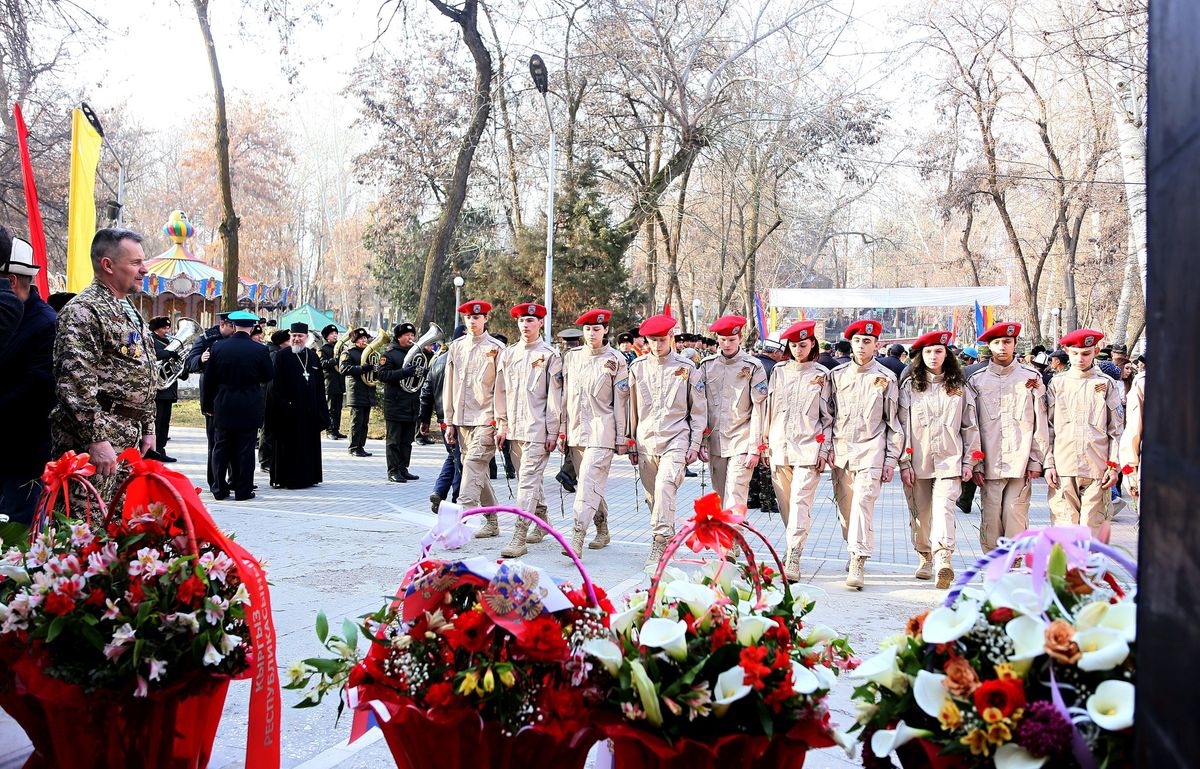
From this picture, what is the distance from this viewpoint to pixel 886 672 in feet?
7.47

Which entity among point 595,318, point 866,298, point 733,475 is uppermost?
point 866,298

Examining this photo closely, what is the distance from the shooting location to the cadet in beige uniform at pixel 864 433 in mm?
7867

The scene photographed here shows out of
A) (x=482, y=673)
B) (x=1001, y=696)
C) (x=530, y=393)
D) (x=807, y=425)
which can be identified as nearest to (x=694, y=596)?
(x=482, y=673)

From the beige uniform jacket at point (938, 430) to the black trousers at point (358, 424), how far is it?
10.6m

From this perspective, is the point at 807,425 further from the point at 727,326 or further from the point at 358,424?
the point at 358,424

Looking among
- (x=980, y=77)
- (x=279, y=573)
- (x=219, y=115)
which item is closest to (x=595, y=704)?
(x=279, y=573)

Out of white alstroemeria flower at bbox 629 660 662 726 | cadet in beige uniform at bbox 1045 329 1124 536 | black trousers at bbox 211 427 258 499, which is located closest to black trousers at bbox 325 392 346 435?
black trousers at bbox 211 427 258 499

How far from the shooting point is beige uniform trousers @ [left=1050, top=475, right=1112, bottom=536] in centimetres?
798

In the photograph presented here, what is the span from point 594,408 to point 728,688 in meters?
6.41

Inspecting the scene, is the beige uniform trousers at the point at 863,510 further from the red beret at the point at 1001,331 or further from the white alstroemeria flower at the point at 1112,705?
the white alstroemeria flower at the point at 1112,705

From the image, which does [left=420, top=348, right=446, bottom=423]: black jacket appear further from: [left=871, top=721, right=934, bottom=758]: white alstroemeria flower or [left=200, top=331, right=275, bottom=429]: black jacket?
[left=871, top=721, right=934, bottom=758]: white alstroemeria flower

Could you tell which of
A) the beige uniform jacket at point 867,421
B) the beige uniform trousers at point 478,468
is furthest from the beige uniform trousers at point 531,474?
the beige uniform jacket at point 867,421

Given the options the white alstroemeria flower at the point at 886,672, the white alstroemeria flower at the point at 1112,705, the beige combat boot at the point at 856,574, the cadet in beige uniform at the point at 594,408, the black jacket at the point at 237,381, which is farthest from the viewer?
the black jacket at the point at 237,381

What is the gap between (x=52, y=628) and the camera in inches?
114
